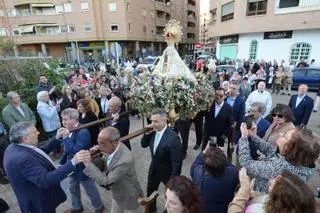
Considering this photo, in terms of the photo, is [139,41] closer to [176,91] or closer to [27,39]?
[27,39]

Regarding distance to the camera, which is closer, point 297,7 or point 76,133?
point 76,133

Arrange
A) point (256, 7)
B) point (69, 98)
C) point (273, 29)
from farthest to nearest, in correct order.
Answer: point (256, 7), point (273, 29), point (69, 98)

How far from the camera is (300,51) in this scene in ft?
65.5

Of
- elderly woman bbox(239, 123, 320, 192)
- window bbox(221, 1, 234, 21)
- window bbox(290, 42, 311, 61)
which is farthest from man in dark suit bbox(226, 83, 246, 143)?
window bbox(221, 1, 234, 21)

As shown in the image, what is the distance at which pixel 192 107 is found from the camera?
12.8ft

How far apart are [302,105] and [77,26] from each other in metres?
34.8

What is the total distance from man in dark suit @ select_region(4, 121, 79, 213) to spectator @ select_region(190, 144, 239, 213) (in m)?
1.40

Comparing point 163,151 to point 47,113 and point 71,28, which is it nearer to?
point 47,113

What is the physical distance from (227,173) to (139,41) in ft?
122

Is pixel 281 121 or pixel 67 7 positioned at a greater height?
pixel 67 7

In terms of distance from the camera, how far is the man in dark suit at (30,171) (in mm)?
2418

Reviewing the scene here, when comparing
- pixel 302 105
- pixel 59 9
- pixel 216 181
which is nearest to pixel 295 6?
pixel 302 105

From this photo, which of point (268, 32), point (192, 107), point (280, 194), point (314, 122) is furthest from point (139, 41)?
point (280, 194)

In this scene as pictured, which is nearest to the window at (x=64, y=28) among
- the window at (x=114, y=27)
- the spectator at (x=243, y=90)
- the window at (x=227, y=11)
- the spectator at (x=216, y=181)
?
the window at (x=114, y=27)
